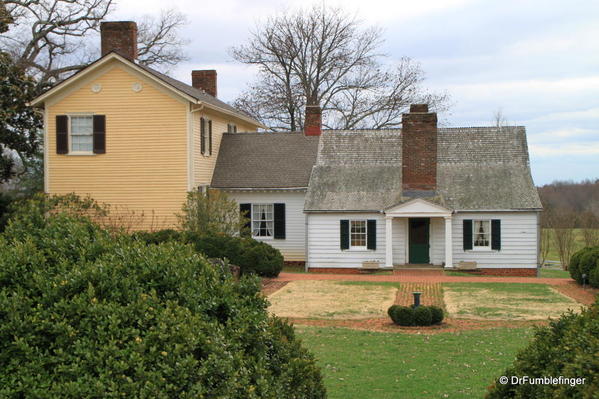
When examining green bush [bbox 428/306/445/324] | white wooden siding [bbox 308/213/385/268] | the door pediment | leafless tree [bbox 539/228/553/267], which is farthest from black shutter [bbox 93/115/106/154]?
leafless tree [bbox 539/228/553/267]

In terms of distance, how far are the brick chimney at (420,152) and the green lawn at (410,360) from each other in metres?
13.5

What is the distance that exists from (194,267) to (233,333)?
72 cm

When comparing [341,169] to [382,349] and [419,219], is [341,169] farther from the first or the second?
[382,349]

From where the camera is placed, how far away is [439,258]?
2792 cm

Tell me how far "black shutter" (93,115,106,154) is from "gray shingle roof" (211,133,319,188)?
497 centimetres

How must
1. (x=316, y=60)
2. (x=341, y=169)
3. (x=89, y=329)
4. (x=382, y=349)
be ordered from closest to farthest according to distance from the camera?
(x=89, y=329), (x=382, y=349), (x=341, y=169), (x=316, y=60)

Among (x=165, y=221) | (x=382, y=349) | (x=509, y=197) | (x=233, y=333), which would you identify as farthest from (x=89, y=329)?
(x=509, y=197)

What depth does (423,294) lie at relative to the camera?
69.7 feet

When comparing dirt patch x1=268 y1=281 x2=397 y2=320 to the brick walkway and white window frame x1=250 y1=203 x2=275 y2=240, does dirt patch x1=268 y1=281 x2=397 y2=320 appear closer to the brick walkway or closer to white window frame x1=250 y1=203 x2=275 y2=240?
the brick walkway

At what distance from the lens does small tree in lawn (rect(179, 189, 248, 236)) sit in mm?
26172

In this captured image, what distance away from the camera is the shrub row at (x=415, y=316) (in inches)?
632

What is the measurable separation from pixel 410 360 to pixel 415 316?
4.09 m

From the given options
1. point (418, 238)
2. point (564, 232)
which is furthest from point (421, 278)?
point (564, 232)

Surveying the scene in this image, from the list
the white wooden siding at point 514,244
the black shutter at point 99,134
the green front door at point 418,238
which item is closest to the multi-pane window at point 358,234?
the green front door at point 418,238
